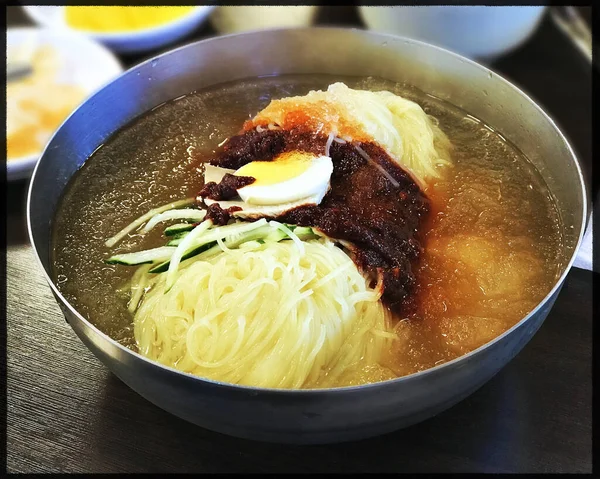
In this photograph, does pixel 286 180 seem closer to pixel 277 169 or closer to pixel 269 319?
pixel 277 169

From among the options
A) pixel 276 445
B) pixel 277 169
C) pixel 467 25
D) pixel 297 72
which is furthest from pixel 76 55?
pixel 276 445

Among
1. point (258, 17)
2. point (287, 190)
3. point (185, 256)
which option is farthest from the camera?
point (258, 17)

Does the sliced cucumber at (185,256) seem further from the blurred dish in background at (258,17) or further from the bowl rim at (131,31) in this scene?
the blurred dish in background at (258,17)

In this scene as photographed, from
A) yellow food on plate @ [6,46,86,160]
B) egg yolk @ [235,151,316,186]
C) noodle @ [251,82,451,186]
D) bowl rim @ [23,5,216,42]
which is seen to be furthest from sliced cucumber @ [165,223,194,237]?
bowl rim @ [23,5,216,42]

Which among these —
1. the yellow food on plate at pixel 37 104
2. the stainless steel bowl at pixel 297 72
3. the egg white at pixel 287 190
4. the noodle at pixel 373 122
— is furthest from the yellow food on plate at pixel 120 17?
the egg white at pixel 287 190

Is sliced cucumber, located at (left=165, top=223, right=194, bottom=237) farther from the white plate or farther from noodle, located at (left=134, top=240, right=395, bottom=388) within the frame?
the white plate

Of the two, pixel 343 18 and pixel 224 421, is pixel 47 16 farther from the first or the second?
pixel 224 421

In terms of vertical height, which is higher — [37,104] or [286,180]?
[286,180]
